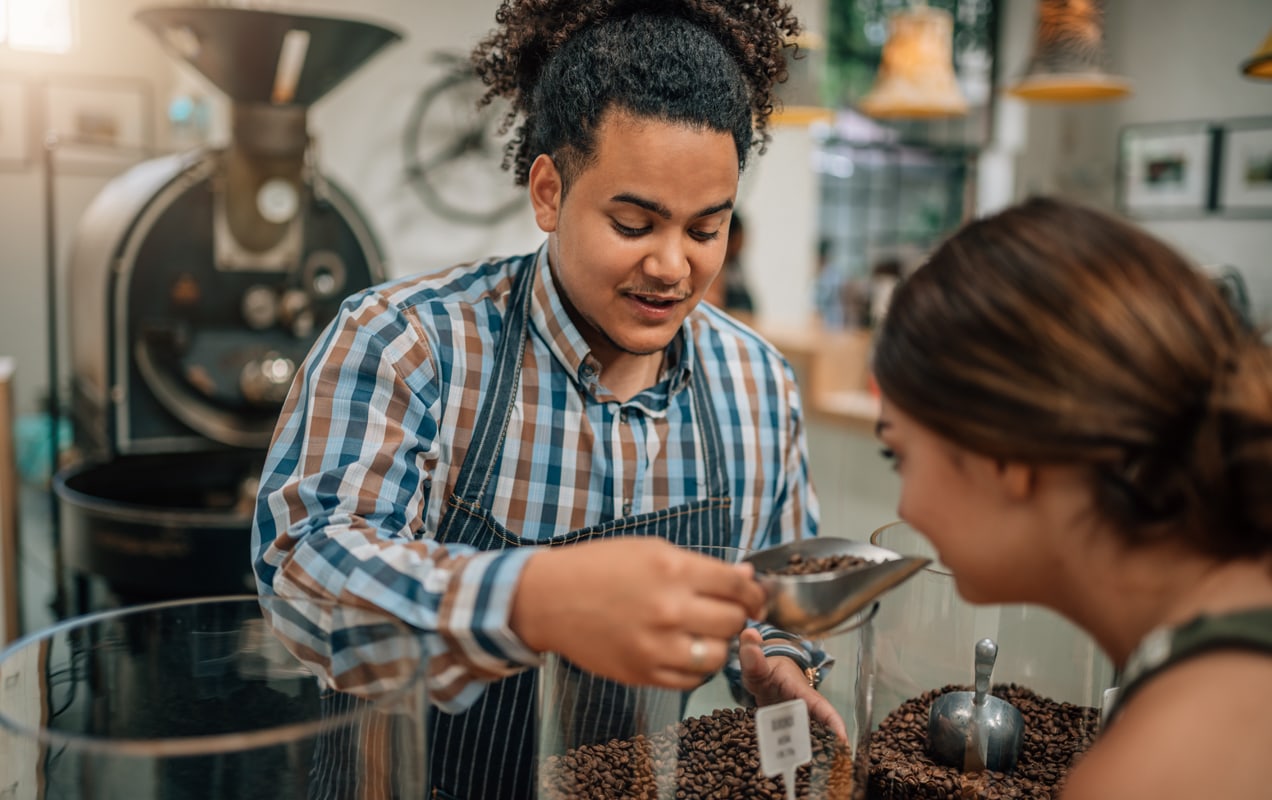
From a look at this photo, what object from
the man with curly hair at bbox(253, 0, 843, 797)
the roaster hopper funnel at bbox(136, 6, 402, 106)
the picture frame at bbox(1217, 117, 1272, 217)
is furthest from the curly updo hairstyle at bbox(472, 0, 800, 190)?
the picture frame at bbox(1217, 117, 1272, 217)

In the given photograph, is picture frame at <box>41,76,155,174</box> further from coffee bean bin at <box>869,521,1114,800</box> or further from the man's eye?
coffee bean bin at <box>869,521,1114,800</box>

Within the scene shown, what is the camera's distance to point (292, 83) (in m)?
3.01

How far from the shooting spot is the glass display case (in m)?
0.59

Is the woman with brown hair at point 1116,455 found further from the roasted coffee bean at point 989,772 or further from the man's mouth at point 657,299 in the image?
the man's mouth at point 657,299

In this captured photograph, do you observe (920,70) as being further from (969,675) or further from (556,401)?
(969,675)

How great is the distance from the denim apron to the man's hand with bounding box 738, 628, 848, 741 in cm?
8

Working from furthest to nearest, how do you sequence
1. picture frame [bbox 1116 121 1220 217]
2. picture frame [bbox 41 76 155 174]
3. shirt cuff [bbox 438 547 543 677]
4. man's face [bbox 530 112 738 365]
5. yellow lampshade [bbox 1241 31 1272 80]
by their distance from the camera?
picture frame [bbox 1116 121 1220 217] → picture frame [bbox 41 76 155 174] → yellow lampshade [bbox 1241 31 1272 80] → man's face [bbox 530 112 738 365] → shirt cuff [bbox 438 547 543 677]

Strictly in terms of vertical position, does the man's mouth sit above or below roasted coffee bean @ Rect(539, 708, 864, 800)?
above

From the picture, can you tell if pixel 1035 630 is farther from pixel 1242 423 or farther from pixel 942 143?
pixel 942 143

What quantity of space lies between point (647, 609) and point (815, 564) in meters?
0.23

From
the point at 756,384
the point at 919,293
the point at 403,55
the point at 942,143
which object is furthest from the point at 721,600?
the point at 942,143

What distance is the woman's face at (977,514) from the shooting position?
85 centimetres

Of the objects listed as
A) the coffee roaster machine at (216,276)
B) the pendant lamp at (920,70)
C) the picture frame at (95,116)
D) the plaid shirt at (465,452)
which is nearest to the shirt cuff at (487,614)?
the plaid shirt at (465,452)

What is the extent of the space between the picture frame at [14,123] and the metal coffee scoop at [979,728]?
602 centimetres
